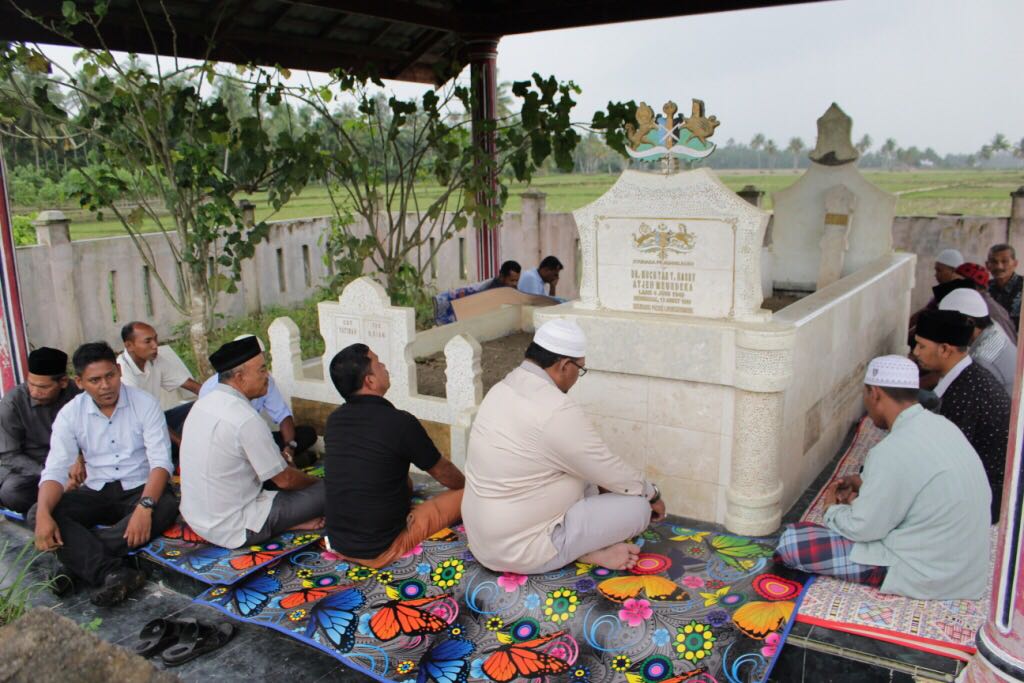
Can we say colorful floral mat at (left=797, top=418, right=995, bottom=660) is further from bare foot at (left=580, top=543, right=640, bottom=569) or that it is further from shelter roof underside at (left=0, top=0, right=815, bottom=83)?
shelter roof underside at (left=0, top=0, right=815, bottom=83)

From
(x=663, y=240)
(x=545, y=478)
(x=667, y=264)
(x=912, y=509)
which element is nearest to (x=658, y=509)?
(x=545, y=478)

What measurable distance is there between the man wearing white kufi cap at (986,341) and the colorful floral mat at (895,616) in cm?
183

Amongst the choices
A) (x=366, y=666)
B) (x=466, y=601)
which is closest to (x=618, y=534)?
(x=466, y=601)

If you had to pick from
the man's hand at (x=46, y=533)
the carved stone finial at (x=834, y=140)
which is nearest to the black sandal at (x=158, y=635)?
the man's hand at (x=46, y=533)

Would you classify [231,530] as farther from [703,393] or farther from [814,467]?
[814,467]

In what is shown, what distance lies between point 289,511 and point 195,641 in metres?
0.88

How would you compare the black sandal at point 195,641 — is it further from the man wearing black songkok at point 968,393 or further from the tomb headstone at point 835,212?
the tomb headstone at point 835,212

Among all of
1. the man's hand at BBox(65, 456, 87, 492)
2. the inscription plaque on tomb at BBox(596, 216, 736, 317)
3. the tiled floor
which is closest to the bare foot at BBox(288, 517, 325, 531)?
the tiled floor

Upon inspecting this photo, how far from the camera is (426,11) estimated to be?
8328mm

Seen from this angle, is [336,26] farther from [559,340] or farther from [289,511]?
[559,340]

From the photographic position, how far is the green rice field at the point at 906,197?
17.6 meters

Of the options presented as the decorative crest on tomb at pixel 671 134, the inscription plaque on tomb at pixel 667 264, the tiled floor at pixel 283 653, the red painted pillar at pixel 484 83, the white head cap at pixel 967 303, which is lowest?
the tiled floor at pixel 283 653

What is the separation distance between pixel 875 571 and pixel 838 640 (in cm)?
42

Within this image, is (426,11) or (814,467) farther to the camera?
(426,11)
